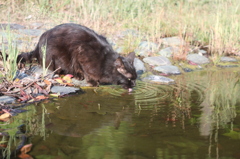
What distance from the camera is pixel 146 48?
8172 millimetres

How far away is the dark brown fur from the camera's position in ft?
18.6

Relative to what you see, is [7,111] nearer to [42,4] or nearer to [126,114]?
[126,114]

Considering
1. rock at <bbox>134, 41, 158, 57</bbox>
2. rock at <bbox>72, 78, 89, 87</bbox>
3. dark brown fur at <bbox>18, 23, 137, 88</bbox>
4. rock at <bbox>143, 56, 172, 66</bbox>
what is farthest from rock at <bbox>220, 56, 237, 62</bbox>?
rock at <bbox>72, 78, 89, 87</bbox>

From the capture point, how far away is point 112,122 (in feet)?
12.2

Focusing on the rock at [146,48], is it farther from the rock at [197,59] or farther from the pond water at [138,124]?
the pond water at [138,124]

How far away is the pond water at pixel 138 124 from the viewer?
2893 mm

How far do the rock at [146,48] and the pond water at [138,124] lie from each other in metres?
2.50

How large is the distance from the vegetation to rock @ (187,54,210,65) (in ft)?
1.87

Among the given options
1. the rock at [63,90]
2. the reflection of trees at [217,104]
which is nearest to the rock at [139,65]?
the reflection of trees at [217,104]

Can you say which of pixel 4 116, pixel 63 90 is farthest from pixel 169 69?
pixel 4 116

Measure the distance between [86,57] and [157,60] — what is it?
229 cm

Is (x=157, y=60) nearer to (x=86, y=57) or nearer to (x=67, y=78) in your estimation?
(x=86, y=57)

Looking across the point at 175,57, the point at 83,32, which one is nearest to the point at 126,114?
the point at 83,32

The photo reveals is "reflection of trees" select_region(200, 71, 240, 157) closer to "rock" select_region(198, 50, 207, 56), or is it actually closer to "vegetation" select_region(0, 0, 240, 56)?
"rock" select_region(198, 50, 207, 56)
